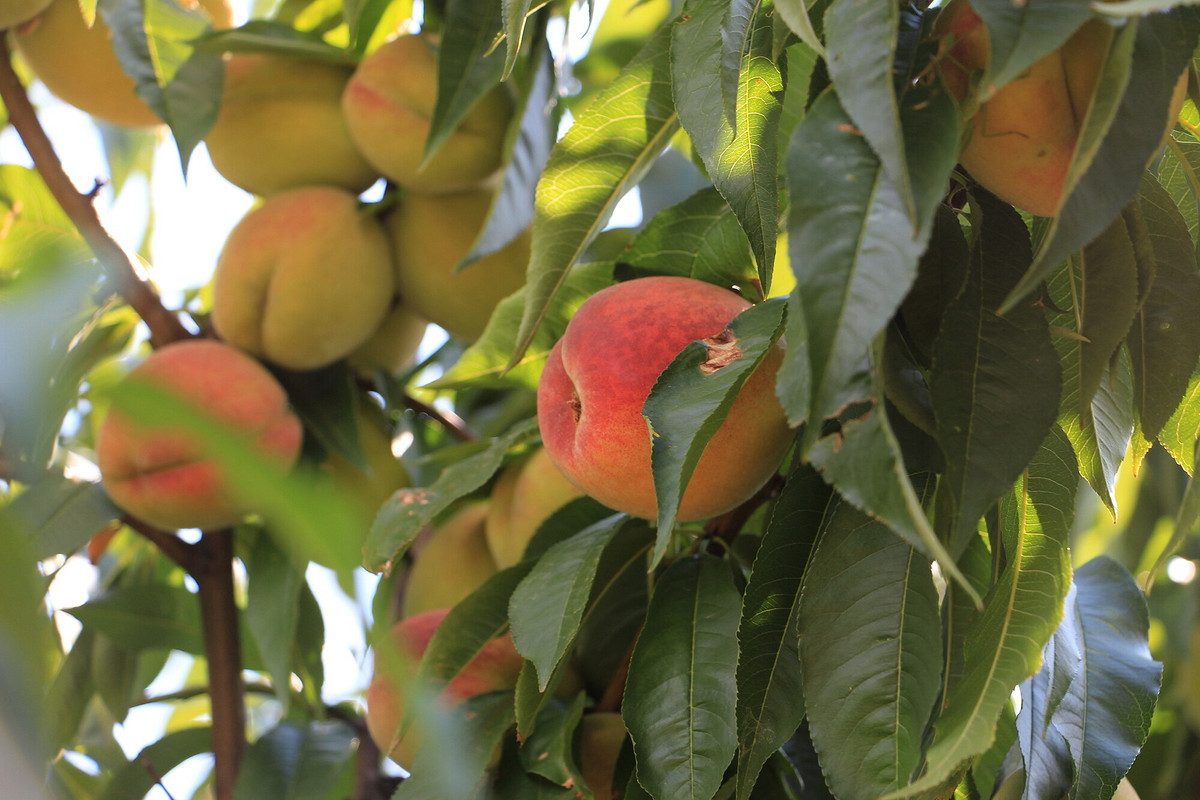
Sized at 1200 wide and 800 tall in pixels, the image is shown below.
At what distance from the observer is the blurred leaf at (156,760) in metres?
1.03

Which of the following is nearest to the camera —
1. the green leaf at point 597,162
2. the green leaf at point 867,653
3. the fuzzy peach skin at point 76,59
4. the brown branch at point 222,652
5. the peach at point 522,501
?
the green leaf at point 867,653

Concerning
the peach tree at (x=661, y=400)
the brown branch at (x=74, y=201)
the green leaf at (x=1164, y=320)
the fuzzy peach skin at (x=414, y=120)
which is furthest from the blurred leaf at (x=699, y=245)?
the brown branch at (x=74, y=201)

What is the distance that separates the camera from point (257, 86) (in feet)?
3.76

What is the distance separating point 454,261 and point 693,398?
0.69 m

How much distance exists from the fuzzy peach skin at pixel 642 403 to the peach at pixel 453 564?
46 cm

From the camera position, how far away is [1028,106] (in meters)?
0.45

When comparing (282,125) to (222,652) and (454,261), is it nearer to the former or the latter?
(454,261)

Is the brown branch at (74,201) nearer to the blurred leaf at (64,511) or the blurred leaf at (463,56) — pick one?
the blurred leaf at (64,511)

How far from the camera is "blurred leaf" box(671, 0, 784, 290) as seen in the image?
0.53 metres

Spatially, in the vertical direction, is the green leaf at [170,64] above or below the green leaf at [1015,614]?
above

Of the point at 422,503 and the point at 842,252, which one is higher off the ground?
the point at 842,252

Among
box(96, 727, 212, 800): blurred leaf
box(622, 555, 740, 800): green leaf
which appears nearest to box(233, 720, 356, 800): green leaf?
box(96, 727, 212, 800): blurred leaf

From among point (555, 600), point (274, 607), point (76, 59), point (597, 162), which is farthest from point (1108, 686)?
point (76, 59)

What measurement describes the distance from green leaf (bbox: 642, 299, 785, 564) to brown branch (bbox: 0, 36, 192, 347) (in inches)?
30.8
